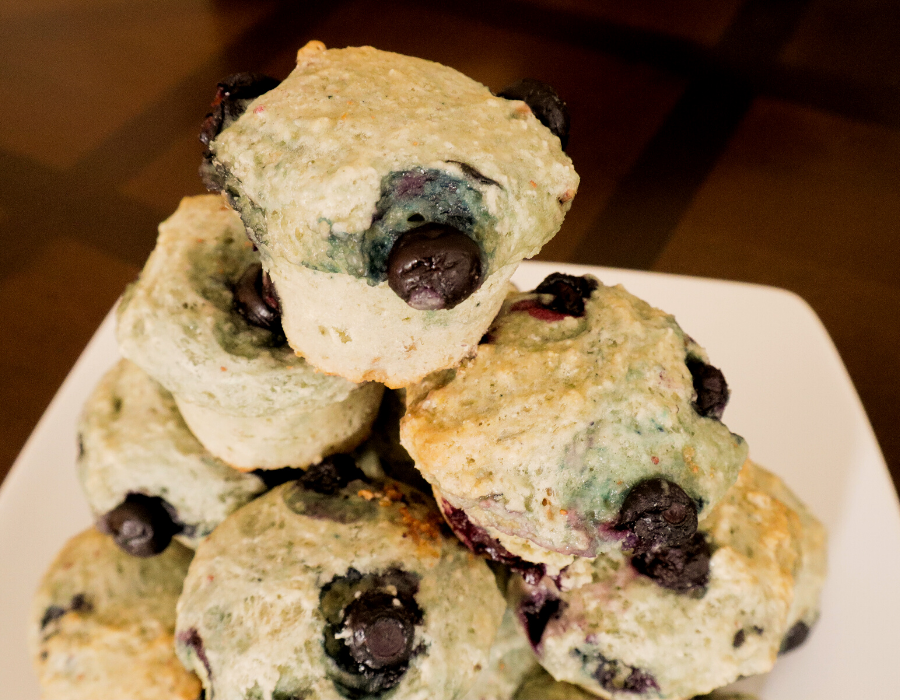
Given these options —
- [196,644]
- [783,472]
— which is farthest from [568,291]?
[783,472]

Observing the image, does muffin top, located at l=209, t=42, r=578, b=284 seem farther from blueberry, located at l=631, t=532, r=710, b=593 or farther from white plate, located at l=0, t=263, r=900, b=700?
white plate, located at l=0, t=263, r=900, b=700

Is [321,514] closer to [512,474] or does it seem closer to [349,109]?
[512,474]

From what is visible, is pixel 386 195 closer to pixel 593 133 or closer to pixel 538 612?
pixel 538 612

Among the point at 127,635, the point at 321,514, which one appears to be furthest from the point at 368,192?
the point at 127,635

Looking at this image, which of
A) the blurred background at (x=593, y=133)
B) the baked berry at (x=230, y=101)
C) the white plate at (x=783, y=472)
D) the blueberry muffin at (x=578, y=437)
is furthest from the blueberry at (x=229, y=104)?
the blurred background at (x=593, y=133)

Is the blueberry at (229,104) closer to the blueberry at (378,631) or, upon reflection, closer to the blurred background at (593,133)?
the blueberry at (378,631)

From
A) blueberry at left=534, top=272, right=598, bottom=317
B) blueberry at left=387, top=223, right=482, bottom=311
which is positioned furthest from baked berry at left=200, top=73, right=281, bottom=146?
blueberry at left=534, top=272, right=598, bottom=317
